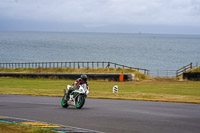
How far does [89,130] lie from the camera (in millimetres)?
9414

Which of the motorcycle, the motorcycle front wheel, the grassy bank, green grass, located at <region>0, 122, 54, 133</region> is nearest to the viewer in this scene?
green grass, located at <region>0, 122, 54, 133</region>

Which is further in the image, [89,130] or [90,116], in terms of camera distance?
[90,116]

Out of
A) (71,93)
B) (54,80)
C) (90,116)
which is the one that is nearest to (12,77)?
(54,80)

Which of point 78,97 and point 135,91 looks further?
point 135,91

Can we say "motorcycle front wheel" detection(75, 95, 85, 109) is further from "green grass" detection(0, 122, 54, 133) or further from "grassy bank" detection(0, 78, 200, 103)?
"grassy bank" detection(0, 78, 200, 103)

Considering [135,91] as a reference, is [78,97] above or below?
above

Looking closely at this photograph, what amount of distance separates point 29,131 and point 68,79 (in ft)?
100

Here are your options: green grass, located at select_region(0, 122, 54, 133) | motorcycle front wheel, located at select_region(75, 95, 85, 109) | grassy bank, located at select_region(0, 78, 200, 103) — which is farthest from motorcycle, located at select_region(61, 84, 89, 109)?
grassy bank, located at select_region(0, 78, 200, 103)

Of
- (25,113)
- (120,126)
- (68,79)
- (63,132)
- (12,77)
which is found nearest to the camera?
(63,132)

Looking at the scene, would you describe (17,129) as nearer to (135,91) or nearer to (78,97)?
(78,97)

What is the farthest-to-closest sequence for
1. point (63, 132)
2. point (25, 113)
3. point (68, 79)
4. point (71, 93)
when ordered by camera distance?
point (68, 79)
point (71, 93)
point (25, 113)
point (63, 132)

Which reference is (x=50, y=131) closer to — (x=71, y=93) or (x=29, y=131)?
(x=29, y=131)

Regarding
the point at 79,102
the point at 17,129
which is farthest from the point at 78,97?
the point at 17,129

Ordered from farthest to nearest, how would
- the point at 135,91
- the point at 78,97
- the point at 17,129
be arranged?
the point at 135,91 < the point at 78,97 < the point at 17,129
